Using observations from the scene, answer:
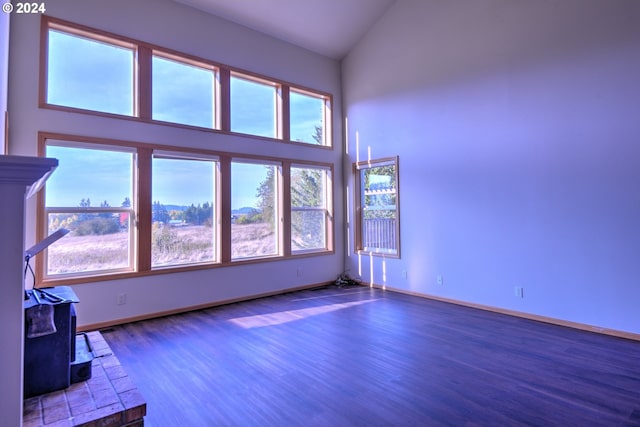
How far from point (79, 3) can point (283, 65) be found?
275 cm

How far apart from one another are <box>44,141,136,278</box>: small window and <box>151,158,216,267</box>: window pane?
298mm

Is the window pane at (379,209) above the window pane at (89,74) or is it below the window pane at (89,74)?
below

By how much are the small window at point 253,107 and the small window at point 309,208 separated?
828mm

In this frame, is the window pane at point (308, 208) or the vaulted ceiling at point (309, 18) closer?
the vaulted ceiling at point (309, 18)

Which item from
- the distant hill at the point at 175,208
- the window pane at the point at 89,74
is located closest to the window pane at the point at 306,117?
the distant hill at the point at 175,208

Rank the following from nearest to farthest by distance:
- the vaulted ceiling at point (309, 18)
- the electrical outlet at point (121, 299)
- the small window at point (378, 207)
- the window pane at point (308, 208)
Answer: the electrical outlet at point (121, 299) → the vaulted ceiling at point (309, 18) → the small window at point (378, 207) → the window pane at point (308, 208)

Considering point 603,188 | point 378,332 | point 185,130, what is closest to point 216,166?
point 185,130

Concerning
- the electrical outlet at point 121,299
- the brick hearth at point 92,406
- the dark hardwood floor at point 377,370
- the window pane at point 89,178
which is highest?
the window pane at point 89,178

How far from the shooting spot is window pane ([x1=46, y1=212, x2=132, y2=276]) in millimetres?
3678

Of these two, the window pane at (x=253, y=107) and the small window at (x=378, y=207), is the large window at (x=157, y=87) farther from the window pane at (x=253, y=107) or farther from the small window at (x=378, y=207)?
the small window at (x=378, y=207)

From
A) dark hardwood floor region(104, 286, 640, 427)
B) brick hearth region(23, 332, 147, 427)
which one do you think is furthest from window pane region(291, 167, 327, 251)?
brick hearth region(23, 332, 147, 427)

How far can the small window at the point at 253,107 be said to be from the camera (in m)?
5.07

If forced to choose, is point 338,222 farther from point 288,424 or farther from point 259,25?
point 288,424

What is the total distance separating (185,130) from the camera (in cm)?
452
